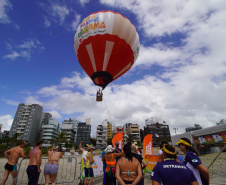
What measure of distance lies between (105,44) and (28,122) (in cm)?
9015

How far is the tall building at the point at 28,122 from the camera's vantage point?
257ft

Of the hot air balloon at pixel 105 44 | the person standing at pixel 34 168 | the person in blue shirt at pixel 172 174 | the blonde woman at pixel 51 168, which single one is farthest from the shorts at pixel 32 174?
the hot air balloon at pixel 105 44

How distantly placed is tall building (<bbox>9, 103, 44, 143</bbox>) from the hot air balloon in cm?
8676

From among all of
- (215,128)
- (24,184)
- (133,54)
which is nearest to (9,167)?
(24,184)

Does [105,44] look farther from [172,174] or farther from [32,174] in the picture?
[172,174]

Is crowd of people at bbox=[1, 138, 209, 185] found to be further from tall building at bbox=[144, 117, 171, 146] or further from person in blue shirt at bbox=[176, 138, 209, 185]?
tall building at bbox=[144, 117, 171, 146]

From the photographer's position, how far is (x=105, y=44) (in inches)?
402

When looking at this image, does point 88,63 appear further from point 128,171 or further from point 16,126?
point 16,126

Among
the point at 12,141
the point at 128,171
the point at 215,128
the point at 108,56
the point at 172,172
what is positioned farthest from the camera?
the point at 12,141

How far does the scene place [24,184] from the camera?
606 centimetres

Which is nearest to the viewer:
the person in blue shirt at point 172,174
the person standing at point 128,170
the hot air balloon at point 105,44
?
the person in blue shirt at point 172,174

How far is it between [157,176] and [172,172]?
9.6 inches

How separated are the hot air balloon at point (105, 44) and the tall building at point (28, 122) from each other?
8676 cm

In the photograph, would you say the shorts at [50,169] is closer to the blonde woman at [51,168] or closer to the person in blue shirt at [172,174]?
the blonde woman at [51,168]
